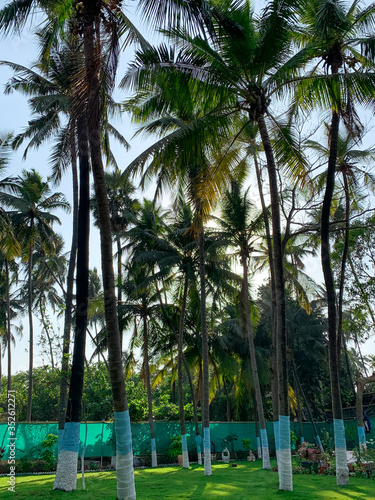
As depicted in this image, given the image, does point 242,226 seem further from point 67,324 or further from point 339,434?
point 339,434

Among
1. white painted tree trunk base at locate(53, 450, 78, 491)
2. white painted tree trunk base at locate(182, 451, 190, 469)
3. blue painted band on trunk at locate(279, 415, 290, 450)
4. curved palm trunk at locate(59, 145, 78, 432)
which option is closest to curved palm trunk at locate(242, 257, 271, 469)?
white painted tree trunk base at locate(182, 451, 190, 469)

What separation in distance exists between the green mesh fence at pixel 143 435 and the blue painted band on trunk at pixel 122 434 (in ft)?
37.3

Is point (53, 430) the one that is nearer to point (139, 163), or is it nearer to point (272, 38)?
point (139, 163)

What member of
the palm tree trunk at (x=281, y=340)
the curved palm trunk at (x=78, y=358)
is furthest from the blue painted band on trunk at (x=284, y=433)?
the curved palm trunk at (x=78, y=358)

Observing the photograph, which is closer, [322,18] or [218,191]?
[322,18]

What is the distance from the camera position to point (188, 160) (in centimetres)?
1072

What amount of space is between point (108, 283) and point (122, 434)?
223 cm

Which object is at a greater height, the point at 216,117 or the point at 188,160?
the point at 216,117

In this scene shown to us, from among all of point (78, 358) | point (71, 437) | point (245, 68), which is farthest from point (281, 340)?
point (245, 68)

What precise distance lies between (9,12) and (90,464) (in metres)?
17.3

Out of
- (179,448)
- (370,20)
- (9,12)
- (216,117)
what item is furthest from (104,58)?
(179,448)

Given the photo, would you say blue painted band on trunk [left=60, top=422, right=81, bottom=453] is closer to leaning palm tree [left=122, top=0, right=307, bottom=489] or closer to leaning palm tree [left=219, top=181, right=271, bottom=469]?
leaning palm tree [left=122, top=0, right=307, bottom=489]

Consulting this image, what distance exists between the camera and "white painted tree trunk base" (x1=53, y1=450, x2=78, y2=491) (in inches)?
379

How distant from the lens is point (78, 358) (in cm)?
1055
